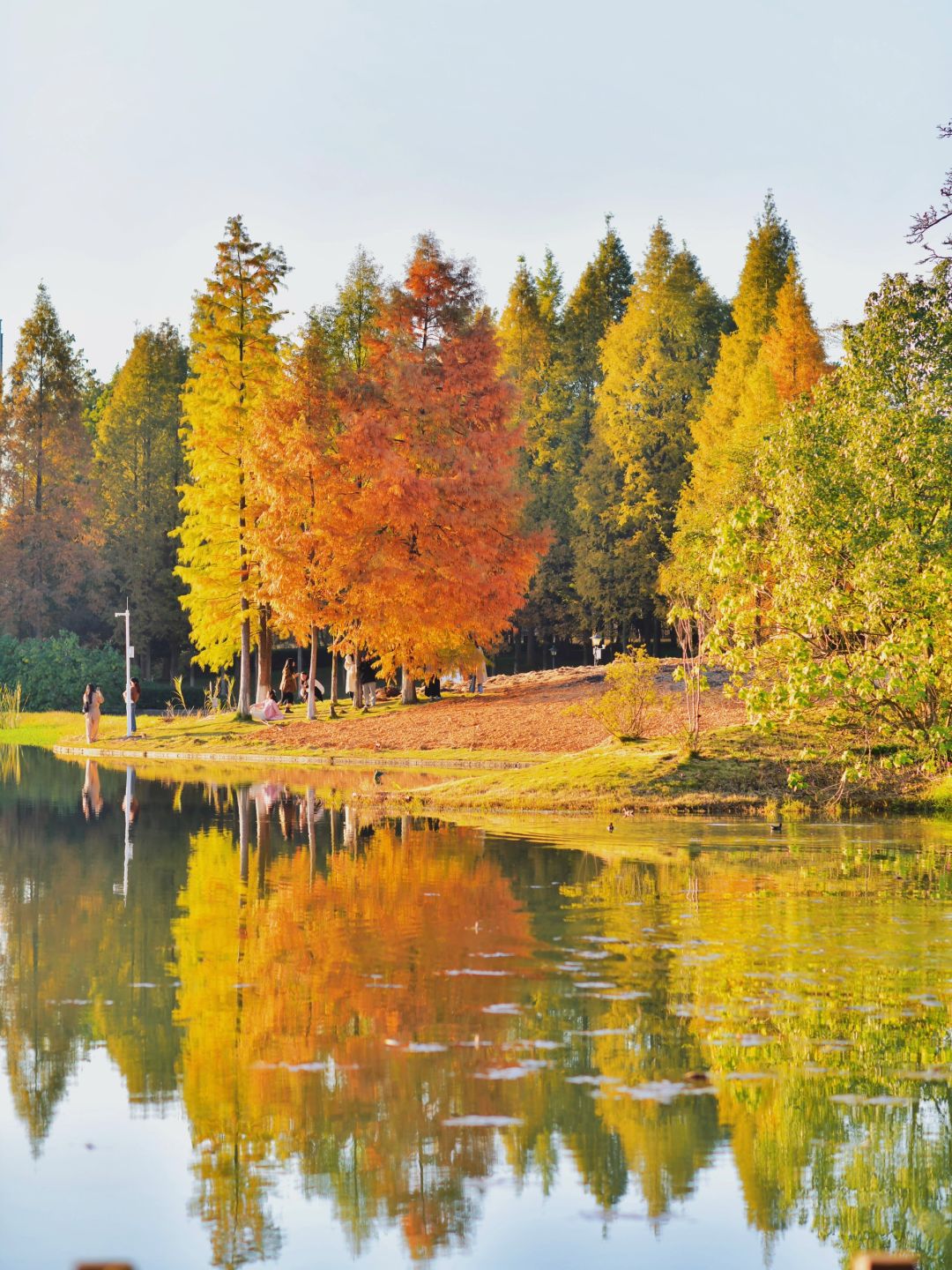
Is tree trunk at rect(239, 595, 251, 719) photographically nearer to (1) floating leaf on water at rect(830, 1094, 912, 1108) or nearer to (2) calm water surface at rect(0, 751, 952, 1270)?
(2) calm water surface at rect(0, 751, 952, 1270)

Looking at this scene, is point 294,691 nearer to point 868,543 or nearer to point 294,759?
point 294,759

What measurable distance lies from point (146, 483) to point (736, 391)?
27560 millimetres

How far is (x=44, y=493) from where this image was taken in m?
63.8

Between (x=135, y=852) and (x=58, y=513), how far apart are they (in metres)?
Result: 47.9

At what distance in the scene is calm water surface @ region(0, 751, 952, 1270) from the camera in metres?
5.83

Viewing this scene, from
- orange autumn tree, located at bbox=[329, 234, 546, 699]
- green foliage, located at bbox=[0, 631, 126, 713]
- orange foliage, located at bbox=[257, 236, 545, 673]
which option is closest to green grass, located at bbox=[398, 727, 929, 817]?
orange autumn tree, located at bbox=[329, 234, 546, 699]

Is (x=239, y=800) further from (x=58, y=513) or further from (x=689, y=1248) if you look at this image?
(x=58, y=513)

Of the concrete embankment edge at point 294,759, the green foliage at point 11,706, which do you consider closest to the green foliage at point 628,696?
the concrete embankment edge at point 294,759

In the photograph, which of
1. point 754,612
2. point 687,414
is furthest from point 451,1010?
point 687,414

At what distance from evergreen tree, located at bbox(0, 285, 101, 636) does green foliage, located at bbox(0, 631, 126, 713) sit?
6965mm

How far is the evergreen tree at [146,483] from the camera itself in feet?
211

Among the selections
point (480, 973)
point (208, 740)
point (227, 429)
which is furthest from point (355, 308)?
point (480, 973)

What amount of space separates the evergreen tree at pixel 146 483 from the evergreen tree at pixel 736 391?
21.9 meters

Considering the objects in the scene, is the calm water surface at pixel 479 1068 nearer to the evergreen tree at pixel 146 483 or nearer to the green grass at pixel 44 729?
the green grass at pixel 44 729
